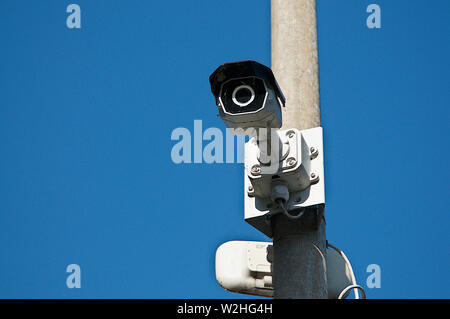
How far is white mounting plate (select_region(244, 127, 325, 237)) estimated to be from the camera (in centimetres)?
319

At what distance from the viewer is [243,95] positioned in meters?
3.15

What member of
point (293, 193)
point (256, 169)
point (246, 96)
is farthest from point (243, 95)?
point (293, 193)

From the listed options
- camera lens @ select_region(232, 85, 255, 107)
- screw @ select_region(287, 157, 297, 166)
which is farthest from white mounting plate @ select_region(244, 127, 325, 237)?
camera lens @ select_region(232, 85, 255, 107)

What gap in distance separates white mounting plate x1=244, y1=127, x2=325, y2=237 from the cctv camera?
0.39ft

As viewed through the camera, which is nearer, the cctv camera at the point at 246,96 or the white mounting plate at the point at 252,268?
the cctv camera at the point at 246,96

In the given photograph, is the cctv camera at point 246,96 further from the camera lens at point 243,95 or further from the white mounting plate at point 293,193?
the white mounting plate at point 293,193

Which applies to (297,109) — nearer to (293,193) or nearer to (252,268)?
(293,193)

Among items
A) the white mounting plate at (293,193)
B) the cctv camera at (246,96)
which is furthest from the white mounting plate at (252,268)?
the cctv camera at (246,96)

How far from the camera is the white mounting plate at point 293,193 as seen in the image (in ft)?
10.5

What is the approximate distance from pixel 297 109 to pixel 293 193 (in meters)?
0.32

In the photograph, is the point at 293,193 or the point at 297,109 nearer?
the point at 293,193

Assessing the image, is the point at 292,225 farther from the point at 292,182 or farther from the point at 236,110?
the point at 236,110
